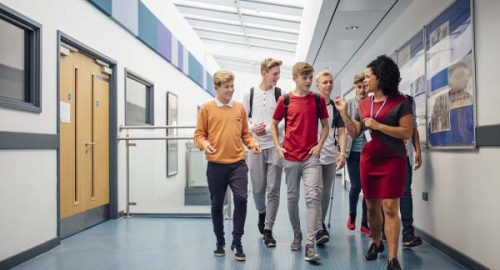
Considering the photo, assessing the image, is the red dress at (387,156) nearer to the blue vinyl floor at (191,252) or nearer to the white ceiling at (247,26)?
the blue vinyl floor at (191,252)

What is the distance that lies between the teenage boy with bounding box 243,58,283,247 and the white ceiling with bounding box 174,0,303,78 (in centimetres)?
444

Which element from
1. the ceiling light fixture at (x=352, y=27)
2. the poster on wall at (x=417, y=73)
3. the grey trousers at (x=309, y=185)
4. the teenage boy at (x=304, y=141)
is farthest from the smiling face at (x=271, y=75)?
the ceiling light fixture at (x=352, y=27)

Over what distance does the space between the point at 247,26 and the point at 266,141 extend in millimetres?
6501

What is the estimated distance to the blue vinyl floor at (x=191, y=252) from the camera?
2912mm

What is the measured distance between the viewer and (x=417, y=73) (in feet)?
12.7

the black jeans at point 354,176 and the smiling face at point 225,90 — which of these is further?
the black jeans at point 354,176

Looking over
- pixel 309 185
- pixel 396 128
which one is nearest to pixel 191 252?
pixel 309 185

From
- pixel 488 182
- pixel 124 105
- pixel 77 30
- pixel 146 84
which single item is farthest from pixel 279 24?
pixel 488 182

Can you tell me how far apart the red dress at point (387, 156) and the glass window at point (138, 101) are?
3.58 meters

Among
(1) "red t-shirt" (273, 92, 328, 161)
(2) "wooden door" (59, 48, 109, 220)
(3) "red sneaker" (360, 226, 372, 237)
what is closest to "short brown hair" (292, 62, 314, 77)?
(1) "red t-shirt" (273, 92, 328, 161)

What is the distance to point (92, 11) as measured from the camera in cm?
434

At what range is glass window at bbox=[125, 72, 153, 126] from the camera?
5.77 m

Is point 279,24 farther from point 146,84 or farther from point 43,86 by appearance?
point 43,86

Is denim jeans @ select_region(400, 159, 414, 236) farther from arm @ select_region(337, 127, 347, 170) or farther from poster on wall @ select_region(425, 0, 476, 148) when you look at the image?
arm @ select_region(337, 127, 347, 170)
